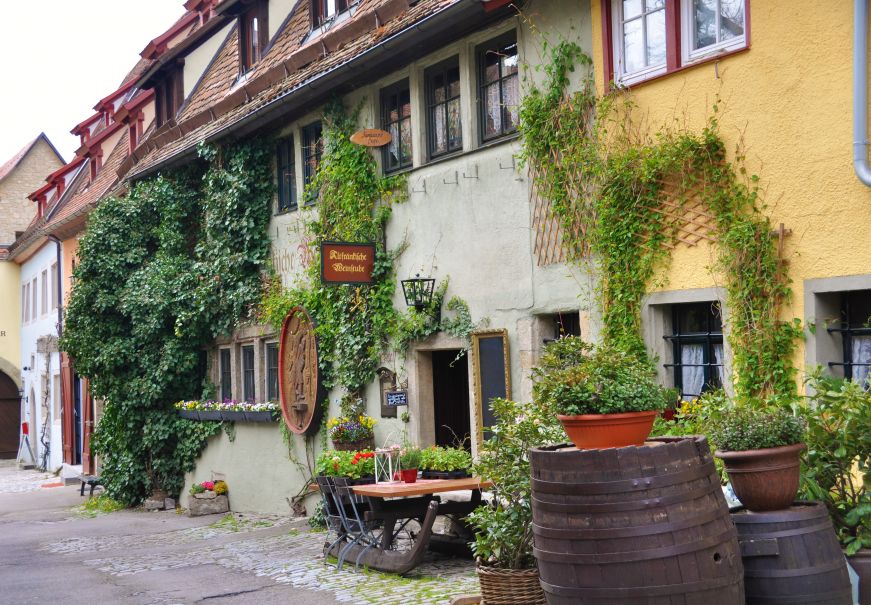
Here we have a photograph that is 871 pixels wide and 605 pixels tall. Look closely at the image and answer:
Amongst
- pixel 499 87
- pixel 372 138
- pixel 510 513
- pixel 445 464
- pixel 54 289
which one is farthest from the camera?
pixel 54 289

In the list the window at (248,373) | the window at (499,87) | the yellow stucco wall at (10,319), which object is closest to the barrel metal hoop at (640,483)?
the window at (499,87)

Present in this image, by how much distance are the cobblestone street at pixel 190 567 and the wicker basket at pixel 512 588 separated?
1.50m

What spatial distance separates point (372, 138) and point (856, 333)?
588cm

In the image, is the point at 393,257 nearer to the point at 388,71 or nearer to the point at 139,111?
the point at 388,71

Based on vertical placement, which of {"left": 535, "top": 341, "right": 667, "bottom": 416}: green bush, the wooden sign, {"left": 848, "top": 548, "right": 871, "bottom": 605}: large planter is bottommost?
{"left": 848, "top": 548, "right": 871, "bottom": 605}: large planter

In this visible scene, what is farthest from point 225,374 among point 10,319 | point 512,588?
point 10,319

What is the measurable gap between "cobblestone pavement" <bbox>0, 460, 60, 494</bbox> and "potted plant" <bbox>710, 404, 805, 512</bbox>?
844 inches

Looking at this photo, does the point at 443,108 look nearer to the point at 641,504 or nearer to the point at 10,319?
the point at 641,504

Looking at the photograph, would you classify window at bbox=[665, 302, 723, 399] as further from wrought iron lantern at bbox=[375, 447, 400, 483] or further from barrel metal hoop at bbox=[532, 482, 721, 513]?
barrel metal hoop at bbox=[532, 482, 721, 513]

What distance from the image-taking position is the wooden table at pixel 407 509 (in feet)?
29.1

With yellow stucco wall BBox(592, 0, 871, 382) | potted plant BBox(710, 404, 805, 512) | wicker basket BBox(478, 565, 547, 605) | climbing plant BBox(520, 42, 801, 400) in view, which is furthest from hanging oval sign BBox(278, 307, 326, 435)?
potted plant BBox(710, 404, 805, 512)

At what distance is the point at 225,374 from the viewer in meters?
16.5

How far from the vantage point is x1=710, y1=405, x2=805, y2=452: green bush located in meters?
5.24

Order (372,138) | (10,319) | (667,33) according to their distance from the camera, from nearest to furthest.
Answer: (667,33), (372,138), (10,319)
